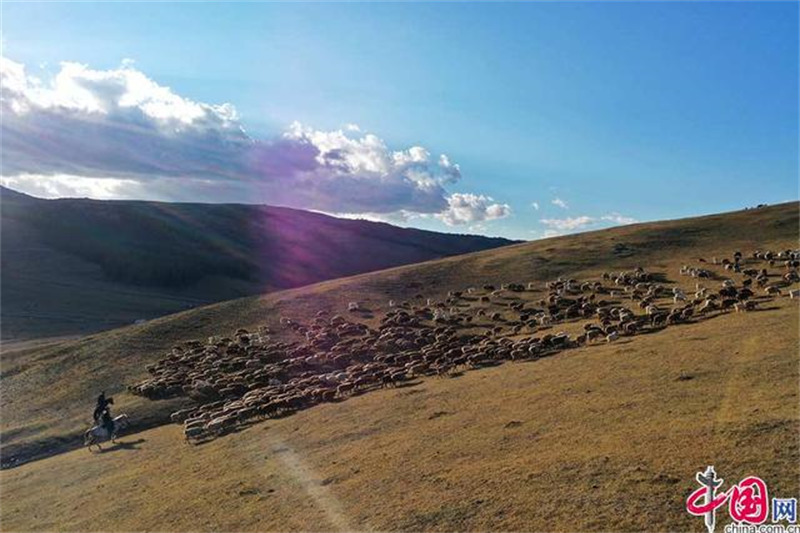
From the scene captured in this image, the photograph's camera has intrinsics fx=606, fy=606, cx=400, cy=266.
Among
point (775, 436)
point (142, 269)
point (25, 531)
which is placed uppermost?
point (142, 269)

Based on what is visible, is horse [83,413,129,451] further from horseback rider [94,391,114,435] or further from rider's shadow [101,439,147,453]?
rider's shadow [101,439,147,453]

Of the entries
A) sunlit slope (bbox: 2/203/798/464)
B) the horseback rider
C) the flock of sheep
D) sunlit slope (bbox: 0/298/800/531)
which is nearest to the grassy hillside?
sunlit slope (bbox: 2/203/798/464)

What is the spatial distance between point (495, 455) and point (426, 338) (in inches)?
1156

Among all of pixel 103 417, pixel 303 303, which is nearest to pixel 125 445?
pixel 103 417

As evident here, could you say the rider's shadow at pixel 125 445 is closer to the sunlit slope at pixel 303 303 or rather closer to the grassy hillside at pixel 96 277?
the sunlit slope at pixel 303 303

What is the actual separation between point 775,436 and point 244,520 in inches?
594

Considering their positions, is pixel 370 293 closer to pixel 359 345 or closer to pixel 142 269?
pixel 359 345

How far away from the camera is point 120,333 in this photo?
202 ft

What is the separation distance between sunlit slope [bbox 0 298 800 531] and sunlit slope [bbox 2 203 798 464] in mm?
6577

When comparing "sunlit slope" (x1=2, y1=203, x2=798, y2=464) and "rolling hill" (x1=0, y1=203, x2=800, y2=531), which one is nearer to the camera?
"rolling hill" (x1=0, y1=203, x2=800, y2=531)

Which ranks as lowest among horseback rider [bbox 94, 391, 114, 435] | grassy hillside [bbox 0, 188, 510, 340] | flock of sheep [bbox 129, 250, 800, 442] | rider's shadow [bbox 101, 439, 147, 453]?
rider's shadow [bbox 101, 439, 147, 453]

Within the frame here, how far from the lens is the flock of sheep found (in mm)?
37031

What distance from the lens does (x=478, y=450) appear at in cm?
Result: 2019


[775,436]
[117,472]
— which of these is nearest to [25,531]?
[117,472]
